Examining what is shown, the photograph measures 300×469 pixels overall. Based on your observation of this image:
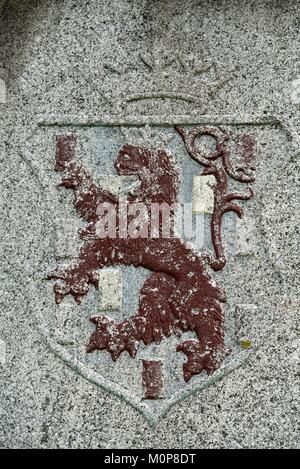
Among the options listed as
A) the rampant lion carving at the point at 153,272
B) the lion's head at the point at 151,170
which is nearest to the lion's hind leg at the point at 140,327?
the rampant lion carving at the point at 153,272

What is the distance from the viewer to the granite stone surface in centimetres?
202

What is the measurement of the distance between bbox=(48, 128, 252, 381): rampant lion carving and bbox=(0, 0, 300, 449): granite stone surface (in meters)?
0.03

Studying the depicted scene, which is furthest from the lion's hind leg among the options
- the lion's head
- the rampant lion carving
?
the lion's head

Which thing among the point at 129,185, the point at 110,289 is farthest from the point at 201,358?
the point at 129,185

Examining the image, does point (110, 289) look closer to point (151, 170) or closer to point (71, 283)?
point (71, 283)

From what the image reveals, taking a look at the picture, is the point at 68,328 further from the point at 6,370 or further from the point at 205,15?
the point at 205,15

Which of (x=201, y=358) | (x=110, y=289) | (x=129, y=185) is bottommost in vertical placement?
(x=201, y=358)

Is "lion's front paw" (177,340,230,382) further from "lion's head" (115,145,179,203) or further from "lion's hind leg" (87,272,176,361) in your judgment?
"lion's head" (115,145,179,203)

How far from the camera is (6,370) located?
205 cm

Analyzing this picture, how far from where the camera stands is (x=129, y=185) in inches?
82.2

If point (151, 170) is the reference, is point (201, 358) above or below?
below

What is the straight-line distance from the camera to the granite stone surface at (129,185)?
202cm

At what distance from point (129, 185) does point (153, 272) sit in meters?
0.27

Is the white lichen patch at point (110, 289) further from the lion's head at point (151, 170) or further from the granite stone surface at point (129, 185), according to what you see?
the lion's head at point (151, 170)
